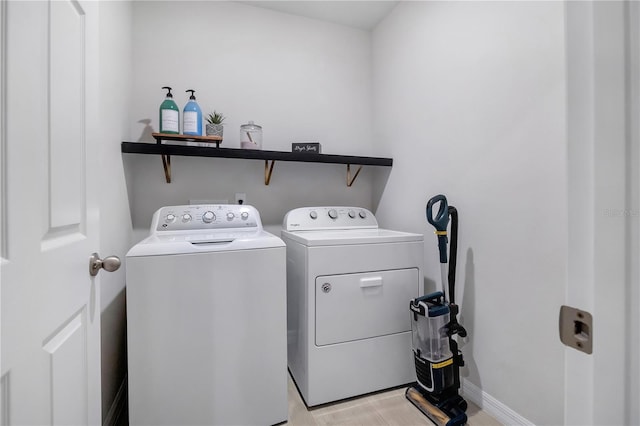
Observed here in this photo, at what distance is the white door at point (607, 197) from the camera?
14.9 inches

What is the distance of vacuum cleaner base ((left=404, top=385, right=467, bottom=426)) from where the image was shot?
1372mm

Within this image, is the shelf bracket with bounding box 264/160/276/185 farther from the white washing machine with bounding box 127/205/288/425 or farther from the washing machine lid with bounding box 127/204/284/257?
the white washing machine with bounding box 127/205/288/425

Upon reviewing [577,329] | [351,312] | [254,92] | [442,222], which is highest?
[254,92]

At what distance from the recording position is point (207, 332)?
1277mm

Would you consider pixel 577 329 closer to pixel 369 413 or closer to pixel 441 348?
pixel 441 348

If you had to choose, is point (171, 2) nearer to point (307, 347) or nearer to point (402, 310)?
point (307, 347)

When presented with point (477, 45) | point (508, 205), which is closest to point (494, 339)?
point (508, 205)

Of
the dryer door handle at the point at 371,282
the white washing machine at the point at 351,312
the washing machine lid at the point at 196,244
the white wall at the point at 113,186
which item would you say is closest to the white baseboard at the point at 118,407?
the white wall at the point at 113,186

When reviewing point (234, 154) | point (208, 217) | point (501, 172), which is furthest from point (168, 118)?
point (501, 172)

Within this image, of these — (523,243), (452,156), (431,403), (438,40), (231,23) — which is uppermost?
(231,23)

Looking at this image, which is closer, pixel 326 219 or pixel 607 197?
pixel 607 197

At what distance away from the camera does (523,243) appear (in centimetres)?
132

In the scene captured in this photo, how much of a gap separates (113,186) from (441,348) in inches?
73.1

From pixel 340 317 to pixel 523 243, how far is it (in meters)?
0.96
